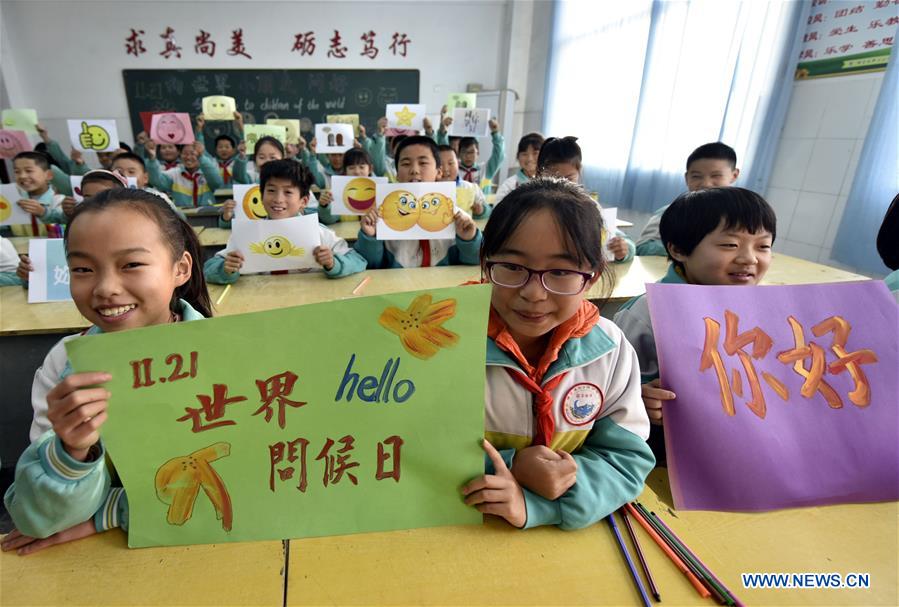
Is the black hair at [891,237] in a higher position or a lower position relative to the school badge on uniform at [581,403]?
higher

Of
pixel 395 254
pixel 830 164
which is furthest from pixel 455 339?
pixel 830 164

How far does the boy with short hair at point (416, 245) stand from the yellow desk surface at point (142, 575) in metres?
1.71

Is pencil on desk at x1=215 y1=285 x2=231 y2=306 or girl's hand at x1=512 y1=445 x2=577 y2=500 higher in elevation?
girl's hand at x1=512 y1=445 x2=577 y2=500

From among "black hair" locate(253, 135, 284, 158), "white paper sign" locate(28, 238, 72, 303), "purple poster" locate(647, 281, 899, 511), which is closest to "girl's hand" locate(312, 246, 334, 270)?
"white paper sign" locate(28, 238, 72, 303)

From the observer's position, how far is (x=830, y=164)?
9.70ft

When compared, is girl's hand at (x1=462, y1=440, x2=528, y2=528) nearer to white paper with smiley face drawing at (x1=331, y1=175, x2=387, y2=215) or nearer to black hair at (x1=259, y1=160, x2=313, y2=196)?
black hair at (x1=259, y1=160, x2=313, y2=196)

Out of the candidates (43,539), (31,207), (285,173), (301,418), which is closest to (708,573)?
(301,418)

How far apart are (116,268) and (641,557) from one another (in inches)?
Result: 39.3

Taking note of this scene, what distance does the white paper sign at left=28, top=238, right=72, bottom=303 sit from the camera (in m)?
1.75

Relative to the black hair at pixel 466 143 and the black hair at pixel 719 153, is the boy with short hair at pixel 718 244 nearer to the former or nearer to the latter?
the black hair at pixel 719 153

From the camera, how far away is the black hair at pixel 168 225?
84 centimetres

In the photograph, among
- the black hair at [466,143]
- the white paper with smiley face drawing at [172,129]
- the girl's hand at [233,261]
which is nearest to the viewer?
the girl's hand at [233,261]

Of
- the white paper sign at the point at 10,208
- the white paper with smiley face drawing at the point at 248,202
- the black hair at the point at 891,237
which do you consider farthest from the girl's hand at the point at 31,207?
the black hair at the point at 891,237

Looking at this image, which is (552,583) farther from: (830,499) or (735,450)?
(830,499)
